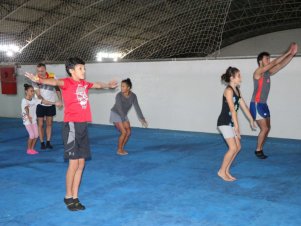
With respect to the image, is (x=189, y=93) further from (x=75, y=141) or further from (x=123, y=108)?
(x=75, y=141)

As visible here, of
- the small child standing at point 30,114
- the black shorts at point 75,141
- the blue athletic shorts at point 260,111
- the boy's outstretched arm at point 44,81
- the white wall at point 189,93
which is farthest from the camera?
the white wall at point 189,93

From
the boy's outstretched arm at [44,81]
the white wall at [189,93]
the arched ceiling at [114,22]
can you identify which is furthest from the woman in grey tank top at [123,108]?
the arched ceiling at [114,22]

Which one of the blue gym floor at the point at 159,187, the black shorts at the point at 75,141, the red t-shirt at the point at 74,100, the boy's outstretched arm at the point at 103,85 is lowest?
the blue gym floor at the point at 159,187

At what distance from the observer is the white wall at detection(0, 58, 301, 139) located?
7.91 m

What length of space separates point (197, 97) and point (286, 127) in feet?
7.04

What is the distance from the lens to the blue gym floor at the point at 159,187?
389 cm

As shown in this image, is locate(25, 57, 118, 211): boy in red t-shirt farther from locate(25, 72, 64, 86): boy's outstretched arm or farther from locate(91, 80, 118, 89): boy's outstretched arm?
locate(91, 80, 118, 89): boy's outstretched arm

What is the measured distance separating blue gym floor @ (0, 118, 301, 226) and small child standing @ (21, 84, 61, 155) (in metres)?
0.32

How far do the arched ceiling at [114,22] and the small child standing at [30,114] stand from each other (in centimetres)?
1056

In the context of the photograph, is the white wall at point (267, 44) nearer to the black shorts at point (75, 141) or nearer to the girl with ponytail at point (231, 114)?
the girl with ponytail at point (231, 114)

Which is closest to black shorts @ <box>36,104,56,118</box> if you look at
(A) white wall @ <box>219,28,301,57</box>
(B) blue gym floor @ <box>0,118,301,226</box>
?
(B) blue gym floor @ <box>0,118,301,226</box>

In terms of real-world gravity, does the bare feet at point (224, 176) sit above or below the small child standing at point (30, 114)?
below

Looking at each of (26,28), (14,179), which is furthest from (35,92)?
(26,28)

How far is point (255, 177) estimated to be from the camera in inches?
211
